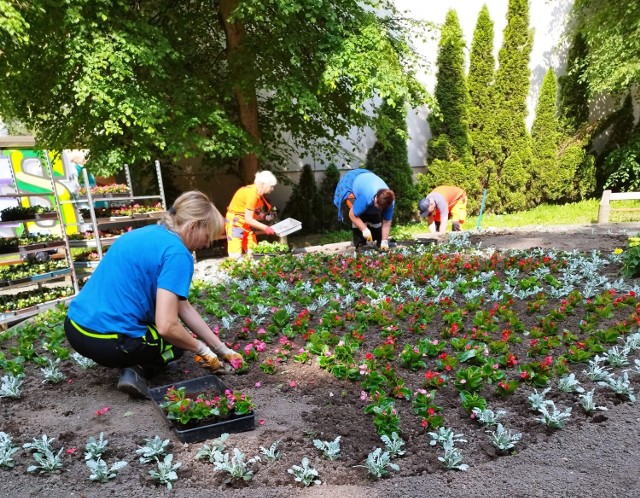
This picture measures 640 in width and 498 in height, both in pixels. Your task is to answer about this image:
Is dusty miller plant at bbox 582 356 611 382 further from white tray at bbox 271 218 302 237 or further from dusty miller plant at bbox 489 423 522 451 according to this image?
white tray at bbox 271 218 302 237

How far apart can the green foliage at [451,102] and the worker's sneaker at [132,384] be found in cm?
1079

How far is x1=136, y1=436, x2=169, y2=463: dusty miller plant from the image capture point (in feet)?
7.04

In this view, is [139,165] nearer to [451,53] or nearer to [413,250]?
[413,250]

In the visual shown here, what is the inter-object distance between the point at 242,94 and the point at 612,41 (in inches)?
346

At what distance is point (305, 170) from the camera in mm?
11930

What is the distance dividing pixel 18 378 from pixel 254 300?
6.58ft

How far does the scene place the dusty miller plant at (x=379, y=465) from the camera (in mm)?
2018

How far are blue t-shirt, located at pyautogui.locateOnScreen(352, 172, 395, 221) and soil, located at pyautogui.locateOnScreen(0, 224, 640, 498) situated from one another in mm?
3238

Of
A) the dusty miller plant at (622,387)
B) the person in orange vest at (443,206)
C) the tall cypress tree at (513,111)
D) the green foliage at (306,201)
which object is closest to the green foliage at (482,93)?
the tall cypress tree at (513,111)

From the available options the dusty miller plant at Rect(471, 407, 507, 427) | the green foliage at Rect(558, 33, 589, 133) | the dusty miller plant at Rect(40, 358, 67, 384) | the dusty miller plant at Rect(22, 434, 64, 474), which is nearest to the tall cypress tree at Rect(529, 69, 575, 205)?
the green foliage at Rect(558, 33, 589, 133)

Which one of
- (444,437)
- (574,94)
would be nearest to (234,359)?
(444,437)

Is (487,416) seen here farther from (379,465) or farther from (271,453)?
(271,453)

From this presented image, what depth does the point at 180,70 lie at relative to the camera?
8.10 metres

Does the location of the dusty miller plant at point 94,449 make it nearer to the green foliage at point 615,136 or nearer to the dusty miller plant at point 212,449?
the dusty miller plant at point 212,449
